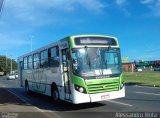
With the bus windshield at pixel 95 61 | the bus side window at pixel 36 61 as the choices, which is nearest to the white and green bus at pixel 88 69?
the bus windshield at pixel 95 61

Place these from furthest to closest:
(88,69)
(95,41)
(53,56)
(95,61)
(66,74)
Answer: (53,56), (66,74), (95,41), (95,61), (88,69)

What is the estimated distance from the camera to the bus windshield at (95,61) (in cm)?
1448

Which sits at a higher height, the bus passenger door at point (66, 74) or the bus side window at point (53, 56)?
the bus side window at point (53, 56)

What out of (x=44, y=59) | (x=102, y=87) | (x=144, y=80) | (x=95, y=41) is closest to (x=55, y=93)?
(x=44, y=59)

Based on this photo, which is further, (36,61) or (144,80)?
(144,80)

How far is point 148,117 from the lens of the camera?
1152 cm

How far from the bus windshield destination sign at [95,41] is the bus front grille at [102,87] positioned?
1889 millimetres

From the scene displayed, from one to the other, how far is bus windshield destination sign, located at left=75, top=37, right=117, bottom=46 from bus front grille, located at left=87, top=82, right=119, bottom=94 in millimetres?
1889

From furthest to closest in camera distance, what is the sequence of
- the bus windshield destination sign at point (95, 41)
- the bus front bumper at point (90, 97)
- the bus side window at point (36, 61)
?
the bus side window at point (36, 61)
the bus windshield destination sign at point (95, 41)
the bus front bumper at point (90, 97)

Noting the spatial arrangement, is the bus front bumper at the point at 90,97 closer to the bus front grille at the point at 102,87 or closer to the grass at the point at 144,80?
the bus front grille at the point at 102,87

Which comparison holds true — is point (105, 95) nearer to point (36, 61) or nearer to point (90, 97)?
point (90, 97)

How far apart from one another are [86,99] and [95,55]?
2.01 metres

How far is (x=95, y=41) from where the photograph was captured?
49.9 ft

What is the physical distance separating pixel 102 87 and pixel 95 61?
3.82 feet
